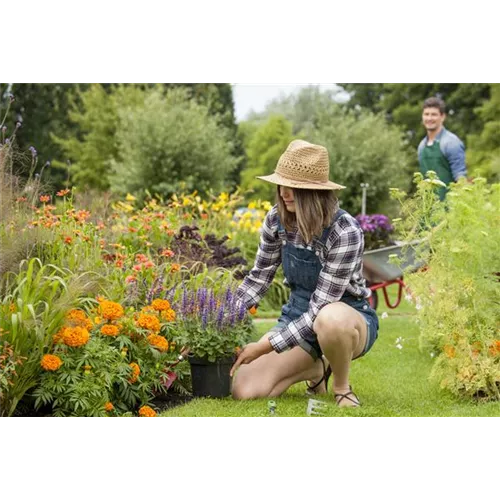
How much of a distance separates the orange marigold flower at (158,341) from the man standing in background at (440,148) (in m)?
3.92

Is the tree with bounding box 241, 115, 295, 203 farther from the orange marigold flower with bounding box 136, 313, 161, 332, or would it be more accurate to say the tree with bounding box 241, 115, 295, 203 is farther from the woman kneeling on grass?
the orange marigold flower with bounding box 136, 313, 161, 332

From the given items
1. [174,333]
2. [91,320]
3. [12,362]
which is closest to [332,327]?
[174,333]

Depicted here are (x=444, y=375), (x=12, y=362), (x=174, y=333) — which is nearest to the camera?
(x=12, y=362)

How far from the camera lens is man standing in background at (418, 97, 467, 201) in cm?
730

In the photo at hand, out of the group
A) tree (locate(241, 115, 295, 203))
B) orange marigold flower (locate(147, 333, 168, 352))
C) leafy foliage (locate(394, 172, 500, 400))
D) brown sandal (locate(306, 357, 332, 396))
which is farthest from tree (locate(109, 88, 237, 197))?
orange marigold flower (locate(147, 333, 168, 352))

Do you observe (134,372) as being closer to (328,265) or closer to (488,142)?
(328,265)

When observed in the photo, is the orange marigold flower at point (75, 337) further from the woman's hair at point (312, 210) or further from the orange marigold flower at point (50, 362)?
the woman's hair at point (312, 210)

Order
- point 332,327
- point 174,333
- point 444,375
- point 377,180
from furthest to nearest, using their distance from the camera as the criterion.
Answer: point 377,180
point 444,375
point 174,333
point 332,327

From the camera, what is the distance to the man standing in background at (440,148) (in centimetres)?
730

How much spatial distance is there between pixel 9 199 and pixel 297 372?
1775 millimetres


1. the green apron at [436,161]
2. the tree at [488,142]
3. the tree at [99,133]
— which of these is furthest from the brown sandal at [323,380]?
the tree at [99,133]
